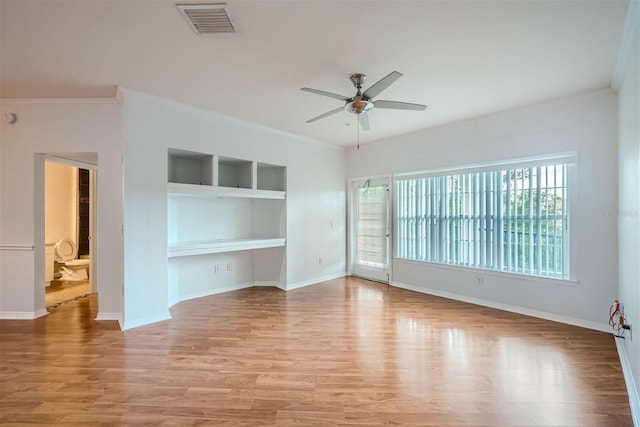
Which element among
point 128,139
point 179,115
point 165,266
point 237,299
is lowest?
point 237,299

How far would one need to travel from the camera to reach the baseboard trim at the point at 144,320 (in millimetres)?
3145

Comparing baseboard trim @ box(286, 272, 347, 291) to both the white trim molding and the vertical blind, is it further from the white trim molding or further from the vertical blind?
the white trim molding

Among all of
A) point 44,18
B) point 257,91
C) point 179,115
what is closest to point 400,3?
point 257,91

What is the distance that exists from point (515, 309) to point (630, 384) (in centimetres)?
169

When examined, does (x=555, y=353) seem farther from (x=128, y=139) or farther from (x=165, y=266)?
(x=128, y=139)

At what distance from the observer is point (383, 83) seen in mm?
2357

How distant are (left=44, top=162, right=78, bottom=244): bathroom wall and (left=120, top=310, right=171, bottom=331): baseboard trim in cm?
348

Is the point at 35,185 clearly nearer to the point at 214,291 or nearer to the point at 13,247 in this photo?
the point at 13,247

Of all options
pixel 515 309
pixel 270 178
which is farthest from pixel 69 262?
pixel 515 309

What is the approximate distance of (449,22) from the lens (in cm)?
198

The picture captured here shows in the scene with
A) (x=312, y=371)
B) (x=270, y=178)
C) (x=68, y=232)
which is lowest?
(x=312, y=371)

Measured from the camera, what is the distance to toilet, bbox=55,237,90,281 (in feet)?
16.4

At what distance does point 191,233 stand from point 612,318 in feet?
16.9

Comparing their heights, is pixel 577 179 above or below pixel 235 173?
below
